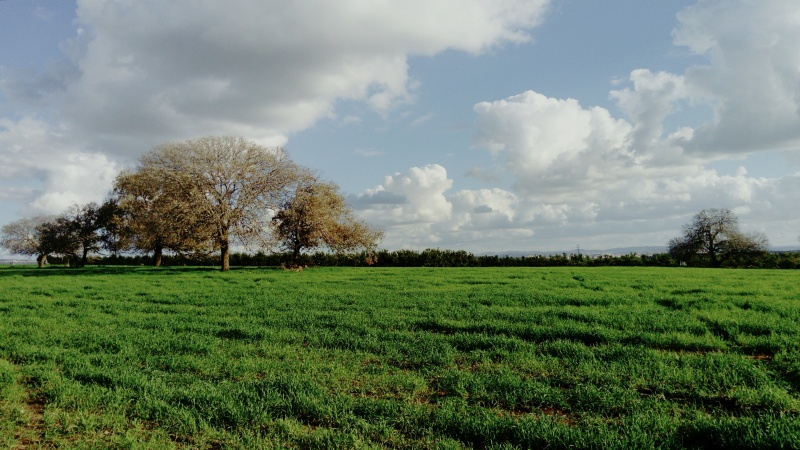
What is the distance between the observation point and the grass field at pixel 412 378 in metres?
5.49

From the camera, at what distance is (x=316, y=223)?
134 ft

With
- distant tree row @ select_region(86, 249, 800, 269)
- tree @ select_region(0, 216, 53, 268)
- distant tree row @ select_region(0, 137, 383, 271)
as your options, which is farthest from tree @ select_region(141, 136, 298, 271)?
tree @ select_region(0, 216, 53, 268)

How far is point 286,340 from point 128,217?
5327 centimetres

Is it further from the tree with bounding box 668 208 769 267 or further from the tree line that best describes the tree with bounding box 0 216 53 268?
the tree with bounding box 668 208 769 267

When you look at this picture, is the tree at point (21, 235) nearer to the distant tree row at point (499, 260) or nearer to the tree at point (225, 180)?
the distant tree row at point (499, 260)

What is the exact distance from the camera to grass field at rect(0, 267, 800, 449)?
5488mm

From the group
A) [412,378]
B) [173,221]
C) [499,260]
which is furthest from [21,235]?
[412,378]

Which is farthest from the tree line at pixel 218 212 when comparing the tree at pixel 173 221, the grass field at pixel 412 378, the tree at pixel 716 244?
the tree at pixel 716 244

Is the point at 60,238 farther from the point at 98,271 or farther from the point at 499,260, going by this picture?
the point at 499,260

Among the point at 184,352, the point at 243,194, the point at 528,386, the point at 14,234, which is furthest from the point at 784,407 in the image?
the point at 14,234

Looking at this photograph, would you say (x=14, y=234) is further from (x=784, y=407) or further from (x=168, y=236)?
(x=784, y=407)

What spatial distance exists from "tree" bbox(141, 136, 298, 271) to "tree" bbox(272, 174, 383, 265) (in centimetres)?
155

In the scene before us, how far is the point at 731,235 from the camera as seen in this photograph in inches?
2648

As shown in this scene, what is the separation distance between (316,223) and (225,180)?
912 centimetres
